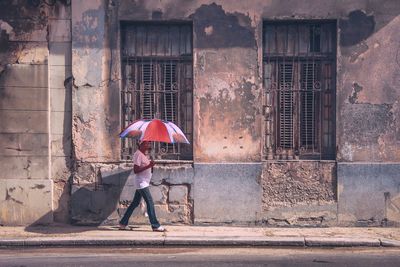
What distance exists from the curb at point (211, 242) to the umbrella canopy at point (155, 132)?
1514 millimetres

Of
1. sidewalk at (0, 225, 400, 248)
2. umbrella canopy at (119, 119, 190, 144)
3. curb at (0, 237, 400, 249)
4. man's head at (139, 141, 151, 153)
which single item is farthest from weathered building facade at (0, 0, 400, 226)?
curb at (0, 237, 400, 249)

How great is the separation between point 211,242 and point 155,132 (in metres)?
1.85

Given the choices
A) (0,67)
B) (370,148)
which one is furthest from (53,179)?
(370,148)

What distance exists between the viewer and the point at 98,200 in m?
10.3

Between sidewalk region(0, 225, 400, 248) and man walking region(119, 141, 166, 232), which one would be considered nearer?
sidewalk region(0, 225, 400, 248)

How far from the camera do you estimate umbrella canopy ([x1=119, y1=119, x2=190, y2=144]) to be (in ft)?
29.8

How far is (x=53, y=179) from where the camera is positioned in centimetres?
1040

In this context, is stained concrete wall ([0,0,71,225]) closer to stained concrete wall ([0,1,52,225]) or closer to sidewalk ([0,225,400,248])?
stained concrete wall ([0,1,52,225])

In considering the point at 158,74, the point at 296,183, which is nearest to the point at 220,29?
the point at 158,74

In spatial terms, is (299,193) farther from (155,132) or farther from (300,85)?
(155,132)

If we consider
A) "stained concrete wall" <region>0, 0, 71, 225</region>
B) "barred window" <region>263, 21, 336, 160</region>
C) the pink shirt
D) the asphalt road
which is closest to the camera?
the asphalt road

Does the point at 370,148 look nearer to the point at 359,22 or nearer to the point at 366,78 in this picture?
the point at 366,78

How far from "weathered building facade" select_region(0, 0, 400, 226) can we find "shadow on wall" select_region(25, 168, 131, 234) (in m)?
0.02

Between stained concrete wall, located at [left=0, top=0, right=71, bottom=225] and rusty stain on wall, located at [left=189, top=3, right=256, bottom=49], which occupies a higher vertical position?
rusty stain on wall, located at [left=189, top=3, right=256, bottom=49]
